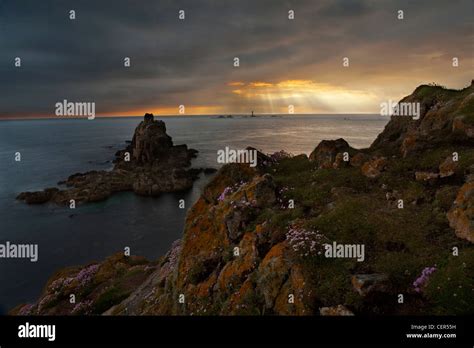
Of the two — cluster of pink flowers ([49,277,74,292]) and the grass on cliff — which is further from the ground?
the grass on cliff

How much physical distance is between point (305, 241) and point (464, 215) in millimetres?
4920

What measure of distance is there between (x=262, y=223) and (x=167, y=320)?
209 inches

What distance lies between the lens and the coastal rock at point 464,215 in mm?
8859

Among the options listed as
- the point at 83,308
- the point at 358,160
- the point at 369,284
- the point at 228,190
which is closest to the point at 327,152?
the point at 358,160

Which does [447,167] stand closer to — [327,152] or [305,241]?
[327,152]

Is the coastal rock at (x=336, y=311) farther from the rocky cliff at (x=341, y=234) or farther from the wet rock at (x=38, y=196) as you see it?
the wet rock at (x=38, y=196)

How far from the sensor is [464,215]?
30.0ft

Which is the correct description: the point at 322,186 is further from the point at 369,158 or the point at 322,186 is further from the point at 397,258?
the point at 397,258

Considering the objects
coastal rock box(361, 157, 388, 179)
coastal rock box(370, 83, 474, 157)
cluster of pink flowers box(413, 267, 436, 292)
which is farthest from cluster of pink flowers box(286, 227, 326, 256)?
coastal rock box(370, 83, 474, 157)

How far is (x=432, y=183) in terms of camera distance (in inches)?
481

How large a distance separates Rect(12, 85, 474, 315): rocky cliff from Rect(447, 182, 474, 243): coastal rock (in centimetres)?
3

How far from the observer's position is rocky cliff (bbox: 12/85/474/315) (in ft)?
26.2

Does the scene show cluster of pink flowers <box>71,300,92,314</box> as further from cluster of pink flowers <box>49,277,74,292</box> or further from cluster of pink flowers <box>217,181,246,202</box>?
cluster of pink flowers <box>217,181,246,202</box>

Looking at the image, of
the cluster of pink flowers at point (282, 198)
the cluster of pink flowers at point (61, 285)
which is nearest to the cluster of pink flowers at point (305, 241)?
the cluster of pink flowers at point (282, 198)
